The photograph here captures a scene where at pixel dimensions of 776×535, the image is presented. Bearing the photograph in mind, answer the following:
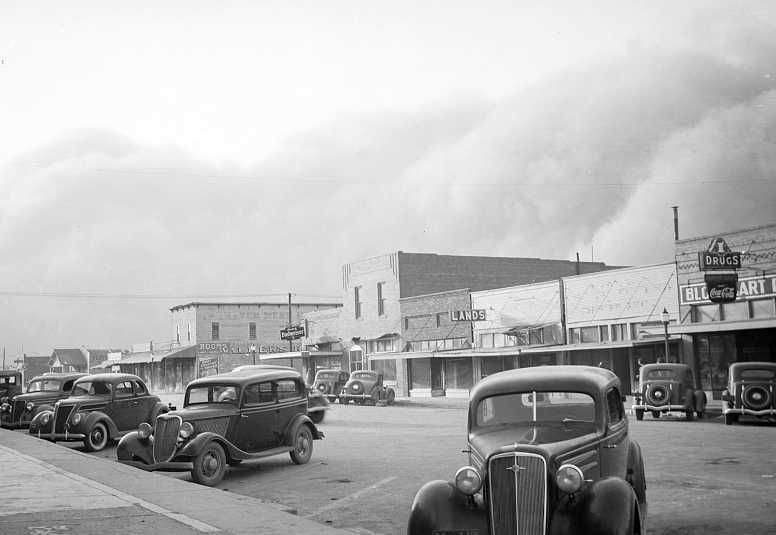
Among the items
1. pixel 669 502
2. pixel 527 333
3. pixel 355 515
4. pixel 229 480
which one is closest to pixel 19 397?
pixel 229 480

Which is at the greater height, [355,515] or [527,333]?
[527,333]

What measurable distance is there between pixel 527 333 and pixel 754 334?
12.2 metres

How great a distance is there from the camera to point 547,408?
328 inches

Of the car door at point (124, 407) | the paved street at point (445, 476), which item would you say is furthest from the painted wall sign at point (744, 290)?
the car door at point (124, 407)

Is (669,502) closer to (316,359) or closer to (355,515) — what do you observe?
(355,515)

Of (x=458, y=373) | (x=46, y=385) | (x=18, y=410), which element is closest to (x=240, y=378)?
(x=46, y=385)

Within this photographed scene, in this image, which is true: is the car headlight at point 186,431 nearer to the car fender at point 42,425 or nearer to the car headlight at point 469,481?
the car headlight at point 469,481

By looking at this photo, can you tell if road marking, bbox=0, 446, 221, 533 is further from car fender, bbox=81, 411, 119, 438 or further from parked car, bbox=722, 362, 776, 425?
parked car, bbox=722, 362, 776, 425

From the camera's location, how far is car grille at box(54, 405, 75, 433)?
19578 mm

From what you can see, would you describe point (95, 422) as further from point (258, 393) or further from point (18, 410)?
point (18, 410)

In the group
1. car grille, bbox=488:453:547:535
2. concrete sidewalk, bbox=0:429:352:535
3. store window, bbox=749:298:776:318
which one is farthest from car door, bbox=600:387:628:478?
store window, bbox=749:298:776:318

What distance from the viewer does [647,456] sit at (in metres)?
15.0

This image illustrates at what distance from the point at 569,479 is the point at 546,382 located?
1.80 m

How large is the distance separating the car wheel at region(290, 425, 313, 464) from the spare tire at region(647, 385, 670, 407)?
1267 cm
